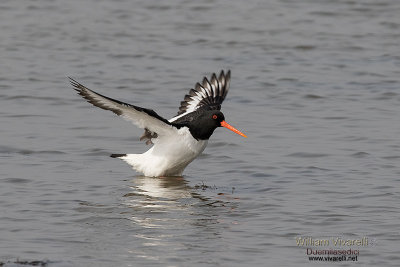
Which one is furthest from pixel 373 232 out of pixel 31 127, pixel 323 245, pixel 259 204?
pixel 31 127

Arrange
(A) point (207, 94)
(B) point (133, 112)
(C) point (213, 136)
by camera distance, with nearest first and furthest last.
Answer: (B) point (133, 112) < (A) point (207, 94) < (C) point (213, 136)

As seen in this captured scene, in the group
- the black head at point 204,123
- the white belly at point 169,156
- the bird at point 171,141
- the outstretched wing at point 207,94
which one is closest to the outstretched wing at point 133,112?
the bird at point 171,141

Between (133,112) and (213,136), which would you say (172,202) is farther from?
(213,136)

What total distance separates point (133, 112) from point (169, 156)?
77cm

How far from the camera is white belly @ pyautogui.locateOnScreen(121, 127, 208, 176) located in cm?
1080

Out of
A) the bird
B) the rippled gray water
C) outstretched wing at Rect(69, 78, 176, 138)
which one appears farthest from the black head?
the rippled gray water

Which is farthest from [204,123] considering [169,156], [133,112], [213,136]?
[213,136]

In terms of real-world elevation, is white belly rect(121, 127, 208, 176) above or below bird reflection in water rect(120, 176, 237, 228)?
above

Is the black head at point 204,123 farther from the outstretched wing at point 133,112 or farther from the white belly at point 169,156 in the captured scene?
the outstretched wing at point 133,112

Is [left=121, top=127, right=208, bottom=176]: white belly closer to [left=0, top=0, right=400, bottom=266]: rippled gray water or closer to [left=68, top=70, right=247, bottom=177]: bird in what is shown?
[left=68, top=70, right=247, bottom=177]: bird

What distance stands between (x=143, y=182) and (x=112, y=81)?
539cm

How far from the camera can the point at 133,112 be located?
10422 millimetres

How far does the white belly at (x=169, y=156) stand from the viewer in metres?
10.8

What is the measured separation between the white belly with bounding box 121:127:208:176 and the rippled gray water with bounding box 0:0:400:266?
0.51ft
